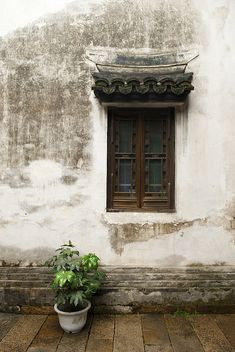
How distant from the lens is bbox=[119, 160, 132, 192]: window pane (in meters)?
6.00

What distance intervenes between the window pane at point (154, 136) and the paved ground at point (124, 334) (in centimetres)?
299

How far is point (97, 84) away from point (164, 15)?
1964mm

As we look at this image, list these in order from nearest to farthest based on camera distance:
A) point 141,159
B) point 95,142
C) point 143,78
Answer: point 143,78, point 95,142, point 141,159

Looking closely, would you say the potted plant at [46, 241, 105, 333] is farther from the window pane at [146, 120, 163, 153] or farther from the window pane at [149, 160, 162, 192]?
the window pane at [146, 120, 163, 153]

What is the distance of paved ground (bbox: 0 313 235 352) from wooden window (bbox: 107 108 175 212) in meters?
1.92

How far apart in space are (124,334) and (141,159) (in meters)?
2.96

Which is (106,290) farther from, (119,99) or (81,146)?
(119,99)

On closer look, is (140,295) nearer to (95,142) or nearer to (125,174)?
(125,174)

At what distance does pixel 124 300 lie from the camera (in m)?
5.59

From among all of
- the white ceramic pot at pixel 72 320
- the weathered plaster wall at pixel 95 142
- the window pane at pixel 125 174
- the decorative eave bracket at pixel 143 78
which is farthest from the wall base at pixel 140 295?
the decorative eave bracket at pixel 143 78

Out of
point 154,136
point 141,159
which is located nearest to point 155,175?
point 141,159

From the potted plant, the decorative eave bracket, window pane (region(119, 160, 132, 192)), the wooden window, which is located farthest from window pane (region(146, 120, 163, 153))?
the potted plant

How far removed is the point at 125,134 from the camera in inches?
238

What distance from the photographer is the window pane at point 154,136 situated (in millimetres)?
6016
